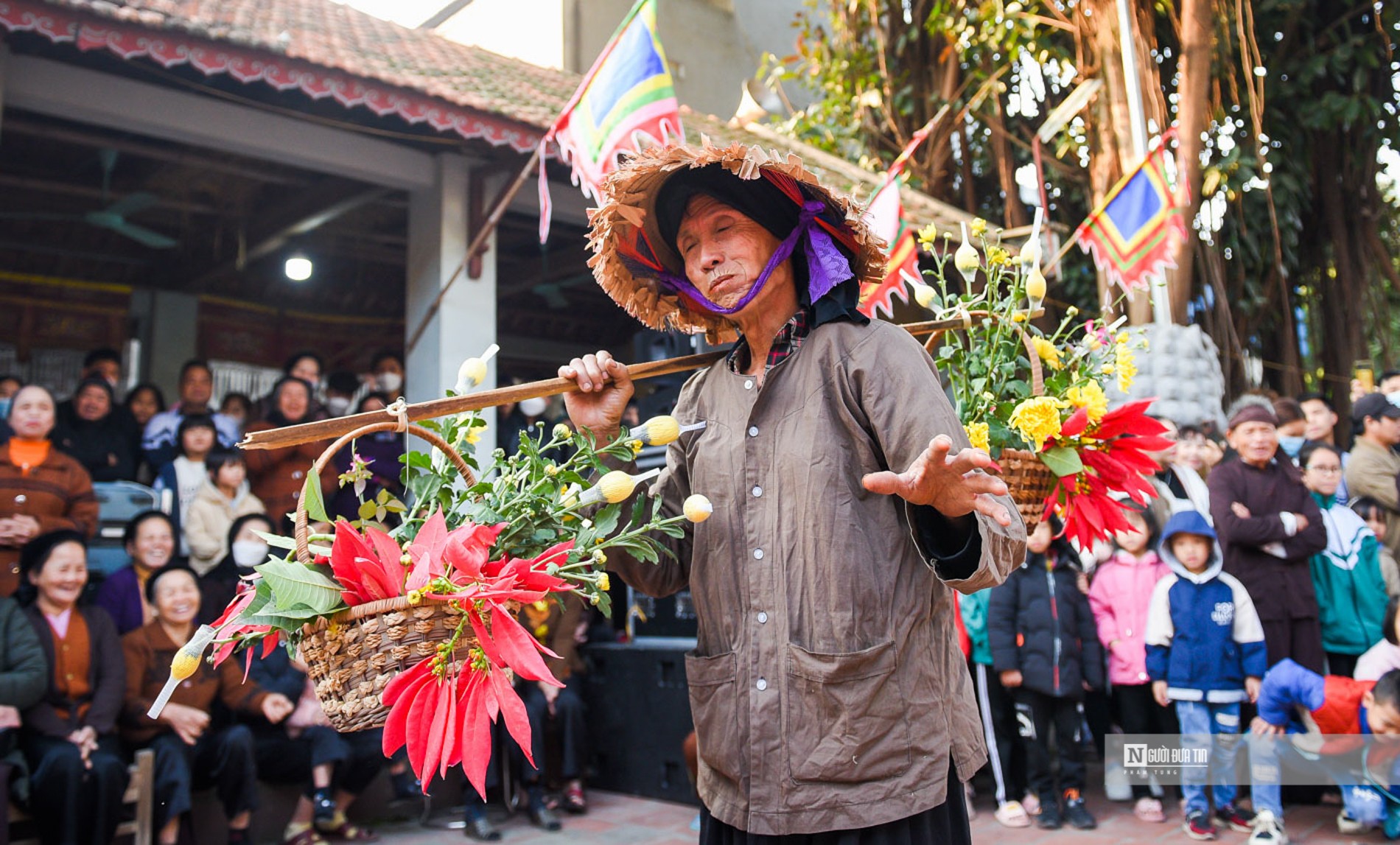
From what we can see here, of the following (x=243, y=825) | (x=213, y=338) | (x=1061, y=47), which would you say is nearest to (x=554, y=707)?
(x=243, y=825)

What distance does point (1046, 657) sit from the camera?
5539 mm

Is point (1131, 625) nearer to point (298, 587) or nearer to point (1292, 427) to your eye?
point (1292, 427)

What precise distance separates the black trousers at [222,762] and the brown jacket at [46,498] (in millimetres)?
1096

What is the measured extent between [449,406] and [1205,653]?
4.54 meters

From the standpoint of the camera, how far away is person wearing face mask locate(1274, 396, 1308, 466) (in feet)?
22.4

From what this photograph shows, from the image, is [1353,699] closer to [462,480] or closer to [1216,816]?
[1216,816]

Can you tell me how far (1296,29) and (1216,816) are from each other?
8740 millimetres

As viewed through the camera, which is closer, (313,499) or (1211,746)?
(313,499)

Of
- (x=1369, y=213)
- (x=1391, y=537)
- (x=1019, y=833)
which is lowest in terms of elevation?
(x=1019, y=833)

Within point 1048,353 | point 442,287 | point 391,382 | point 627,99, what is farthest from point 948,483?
point 391,382

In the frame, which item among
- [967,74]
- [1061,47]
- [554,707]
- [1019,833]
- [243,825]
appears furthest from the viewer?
[967,74]

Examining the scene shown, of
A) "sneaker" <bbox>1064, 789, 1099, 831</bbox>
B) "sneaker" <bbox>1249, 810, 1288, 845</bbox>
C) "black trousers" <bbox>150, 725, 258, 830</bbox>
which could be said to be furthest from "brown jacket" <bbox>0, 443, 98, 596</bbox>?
"sneaker" <bbox>1249, 810, 1288, 845</bbox>

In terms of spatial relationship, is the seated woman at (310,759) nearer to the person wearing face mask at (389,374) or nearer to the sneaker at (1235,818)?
the person wearing face mask at (389,374)

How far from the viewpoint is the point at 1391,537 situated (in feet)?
20.0
